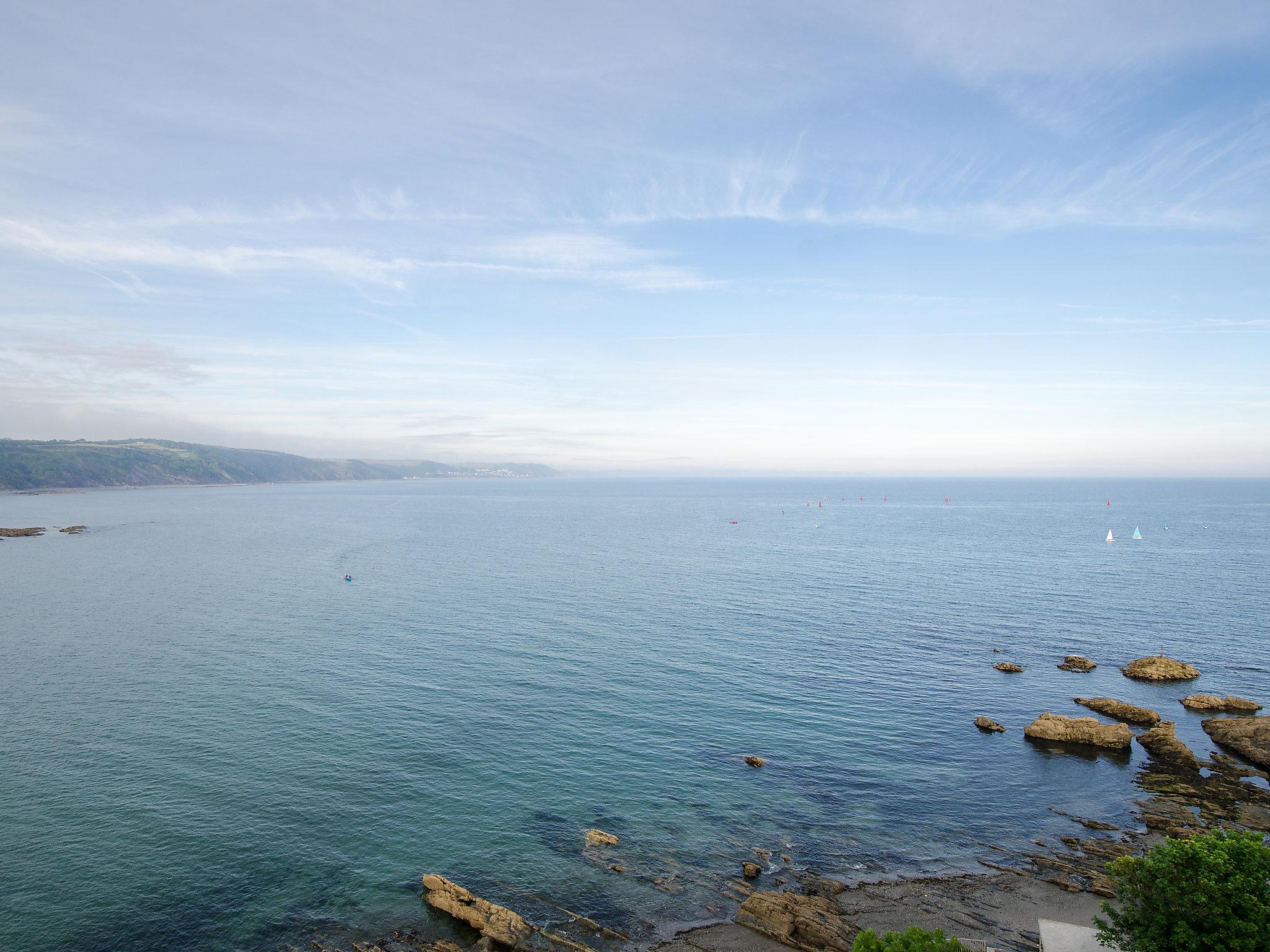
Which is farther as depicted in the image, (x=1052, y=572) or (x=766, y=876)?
(x=1052, y=572)

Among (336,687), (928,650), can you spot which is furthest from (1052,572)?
(336,687)

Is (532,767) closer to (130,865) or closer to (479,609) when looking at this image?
(130,865)

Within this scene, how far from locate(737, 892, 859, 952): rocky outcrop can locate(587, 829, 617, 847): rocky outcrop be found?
9721 mm

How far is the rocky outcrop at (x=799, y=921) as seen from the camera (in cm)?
3488

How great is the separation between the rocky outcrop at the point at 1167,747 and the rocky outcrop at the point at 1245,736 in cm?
338

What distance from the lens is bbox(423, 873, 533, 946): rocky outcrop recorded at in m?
35.7

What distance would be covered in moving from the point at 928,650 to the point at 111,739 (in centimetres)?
8674

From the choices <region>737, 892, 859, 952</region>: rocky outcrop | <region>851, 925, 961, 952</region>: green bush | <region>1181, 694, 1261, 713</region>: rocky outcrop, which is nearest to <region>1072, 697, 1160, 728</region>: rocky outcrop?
<region>1181, 694, 1261, 713</region>: rocky outcrop

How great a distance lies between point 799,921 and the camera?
3588 cm

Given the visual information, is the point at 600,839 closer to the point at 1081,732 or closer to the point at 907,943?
the point at 907,943

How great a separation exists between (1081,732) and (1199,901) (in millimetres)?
33624

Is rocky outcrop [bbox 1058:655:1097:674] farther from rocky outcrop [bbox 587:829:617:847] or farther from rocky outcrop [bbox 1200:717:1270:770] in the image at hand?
rocky outcrop [bbox 587:829:617:847]

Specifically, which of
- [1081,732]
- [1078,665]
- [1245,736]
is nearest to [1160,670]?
[1078,665]

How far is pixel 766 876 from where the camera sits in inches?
1615
